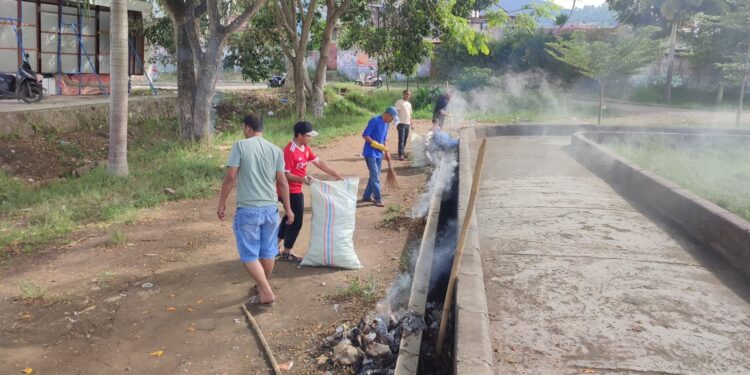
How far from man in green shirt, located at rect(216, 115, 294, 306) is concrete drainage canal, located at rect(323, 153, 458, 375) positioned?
0.93m

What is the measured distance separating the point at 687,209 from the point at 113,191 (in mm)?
7696

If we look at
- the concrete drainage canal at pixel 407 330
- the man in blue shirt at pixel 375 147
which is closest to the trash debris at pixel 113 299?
the concrete drainage canal at pixel 407 330

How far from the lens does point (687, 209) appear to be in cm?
741

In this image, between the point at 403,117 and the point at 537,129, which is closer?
the point at 403,117

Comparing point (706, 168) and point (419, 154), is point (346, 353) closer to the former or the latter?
point (419, 154)

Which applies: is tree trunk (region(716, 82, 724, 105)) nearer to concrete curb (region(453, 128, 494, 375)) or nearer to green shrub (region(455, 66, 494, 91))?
green shrub (region(455, 66, 494, 91))

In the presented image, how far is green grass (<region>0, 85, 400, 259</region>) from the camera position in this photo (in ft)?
22.4

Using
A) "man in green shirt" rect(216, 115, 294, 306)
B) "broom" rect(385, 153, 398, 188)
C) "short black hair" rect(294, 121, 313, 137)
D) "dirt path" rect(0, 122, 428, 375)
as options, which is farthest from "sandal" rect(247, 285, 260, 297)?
"broom" rect(385, 153, 398, 188)

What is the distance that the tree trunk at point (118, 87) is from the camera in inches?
366

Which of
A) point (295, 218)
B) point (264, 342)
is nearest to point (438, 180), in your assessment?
point (295, 218)

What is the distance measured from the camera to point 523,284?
5516 mm

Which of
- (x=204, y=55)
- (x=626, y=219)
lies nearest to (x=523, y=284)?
(x=626, y=219)

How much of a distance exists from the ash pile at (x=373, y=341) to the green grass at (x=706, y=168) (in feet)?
14.6

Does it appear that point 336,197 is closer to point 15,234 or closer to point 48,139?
point 15,234
